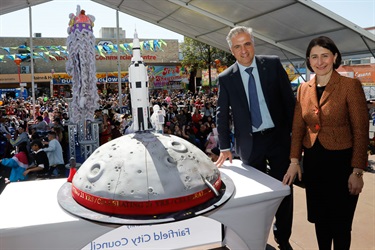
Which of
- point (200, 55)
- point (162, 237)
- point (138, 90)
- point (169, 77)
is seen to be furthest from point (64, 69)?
point (162, 237)

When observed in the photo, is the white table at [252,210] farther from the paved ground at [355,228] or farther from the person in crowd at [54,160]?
the person in crowd at [54,160]

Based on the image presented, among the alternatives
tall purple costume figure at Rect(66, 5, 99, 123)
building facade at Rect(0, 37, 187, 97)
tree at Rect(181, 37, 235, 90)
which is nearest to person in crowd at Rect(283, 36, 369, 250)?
tall purple costume figure at Rect(66, 5, 99, 123)

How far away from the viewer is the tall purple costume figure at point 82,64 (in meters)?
10.4

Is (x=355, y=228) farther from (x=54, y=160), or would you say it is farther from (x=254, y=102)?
(x=54, y=160)

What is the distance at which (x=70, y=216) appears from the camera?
2.00 m

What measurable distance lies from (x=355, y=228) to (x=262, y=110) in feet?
7.42

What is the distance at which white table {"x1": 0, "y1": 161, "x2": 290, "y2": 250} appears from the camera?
191cm

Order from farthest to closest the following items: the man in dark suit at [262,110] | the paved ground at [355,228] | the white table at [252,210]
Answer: the paved ground at [355,228] < the man in dark suit at [262,110] < the white table at [252,210]

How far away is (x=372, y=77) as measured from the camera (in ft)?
66.6

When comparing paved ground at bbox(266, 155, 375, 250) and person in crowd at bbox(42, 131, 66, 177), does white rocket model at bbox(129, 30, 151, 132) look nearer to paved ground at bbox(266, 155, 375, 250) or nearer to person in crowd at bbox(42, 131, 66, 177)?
paved ground at bbox(266, 155, 375, 250)

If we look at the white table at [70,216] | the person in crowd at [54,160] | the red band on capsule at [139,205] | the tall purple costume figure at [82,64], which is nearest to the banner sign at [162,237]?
the white table at [70,216]

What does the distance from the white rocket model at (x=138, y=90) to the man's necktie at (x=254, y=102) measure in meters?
1.01

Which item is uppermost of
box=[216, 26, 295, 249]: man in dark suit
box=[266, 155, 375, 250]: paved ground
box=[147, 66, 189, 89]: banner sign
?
box=[147, 66, 189, 89]: banner sign

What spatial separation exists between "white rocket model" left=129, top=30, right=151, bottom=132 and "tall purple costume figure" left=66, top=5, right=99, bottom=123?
8.41 metres
